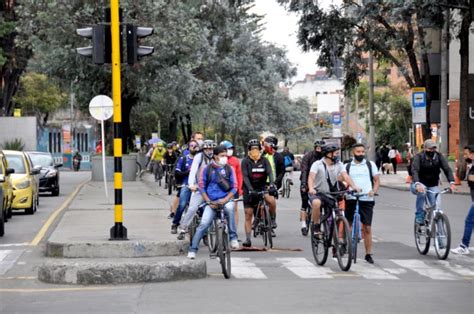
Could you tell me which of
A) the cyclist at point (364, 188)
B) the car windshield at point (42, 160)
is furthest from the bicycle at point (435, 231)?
the car windshield at point (42, 160)

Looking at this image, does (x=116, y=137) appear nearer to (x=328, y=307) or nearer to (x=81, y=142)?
(x=328, y=307)

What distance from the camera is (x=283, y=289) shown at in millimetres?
11922

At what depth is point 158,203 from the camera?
90.7 feet

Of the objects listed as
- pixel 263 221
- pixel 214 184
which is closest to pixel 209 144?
pixel 214 184

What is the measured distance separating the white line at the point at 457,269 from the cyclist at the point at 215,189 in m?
3.02

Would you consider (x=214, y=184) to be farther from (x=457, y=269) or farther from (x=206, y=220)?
(x=457, y=269)

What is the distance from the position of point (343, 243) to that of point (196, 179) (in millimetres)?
3084

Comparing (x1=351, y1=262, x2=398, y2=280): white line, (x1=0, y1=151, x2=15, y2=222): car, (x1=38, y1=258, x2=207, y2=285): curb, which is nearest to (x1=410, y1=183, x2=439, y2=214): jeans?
(x1=351, y1=262, x2=398, y2=280): white line

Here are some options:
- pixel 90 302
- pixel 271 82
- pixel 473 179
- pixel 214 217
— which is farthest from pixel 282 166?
pixel 271 82

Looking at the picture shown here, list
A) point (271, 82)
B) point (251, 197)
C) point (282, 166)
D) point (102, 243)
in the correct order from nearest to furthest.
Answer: point (102, 243)
point (251, 197)
point (282, 166)
point (271, 82)

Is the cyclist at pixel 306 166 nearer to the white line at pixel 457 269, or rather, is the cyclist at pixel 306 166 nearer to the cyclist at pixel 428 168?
the cyclist at pixel 428 168

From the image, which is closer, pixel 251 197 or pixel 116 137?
pixel 116 137

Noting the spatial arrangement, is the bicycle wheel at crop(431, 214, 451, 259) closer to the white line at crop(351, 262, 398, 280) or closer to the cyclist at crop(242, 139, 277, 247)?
the white line at crop(351, 262, 398, 280)

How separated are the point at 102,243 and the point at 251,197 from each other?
3.86 metres
